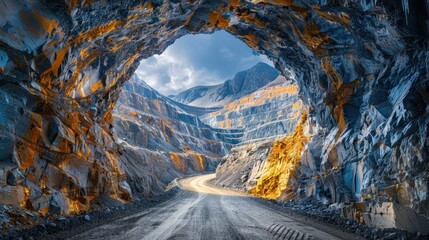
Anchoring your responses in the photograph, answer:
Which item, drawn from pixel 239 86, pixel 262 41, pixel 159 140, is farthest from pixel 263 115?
pixel 262 41

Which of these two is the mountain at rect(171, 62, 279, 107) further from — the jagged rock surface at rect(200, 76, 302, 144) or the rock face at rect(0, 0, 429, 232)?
the rock face at rect(0, 0, 429, 232)

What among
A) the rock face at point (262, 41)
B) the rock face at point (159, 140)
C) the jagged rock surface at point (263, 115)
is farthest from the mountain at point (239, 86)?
the rock face at point (262, 41)

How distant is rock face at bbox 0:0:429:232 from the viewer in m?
8.55

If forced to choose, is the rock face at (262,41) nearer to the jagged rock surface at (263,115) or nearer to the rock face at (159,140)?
the rock face at (159,140)

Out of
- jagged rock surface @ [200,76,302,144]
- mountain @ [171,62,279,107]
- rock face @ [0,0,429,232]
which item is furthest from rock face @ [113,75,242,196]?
mountain @ [171,62,279,107]

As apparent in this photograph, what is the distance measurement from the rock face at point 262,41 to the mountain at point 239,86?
132m

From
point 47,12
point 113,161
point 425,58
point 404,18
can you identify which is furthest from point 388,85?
point 113,161

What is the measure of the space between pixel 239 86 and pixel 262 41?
451 ft

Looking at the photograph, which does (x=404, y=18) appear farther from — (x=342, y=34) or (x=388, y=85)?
(x=342, y=34)

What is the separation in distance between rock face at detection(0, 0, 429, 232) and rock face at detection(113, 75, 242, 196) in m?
7.49

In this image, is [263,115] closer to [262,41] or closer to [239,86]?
[239,86]

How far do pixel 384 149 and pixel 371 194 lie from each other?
1.72 meters

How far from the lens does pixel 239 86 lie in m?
157

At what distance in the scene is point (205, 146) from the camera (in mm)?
96125
